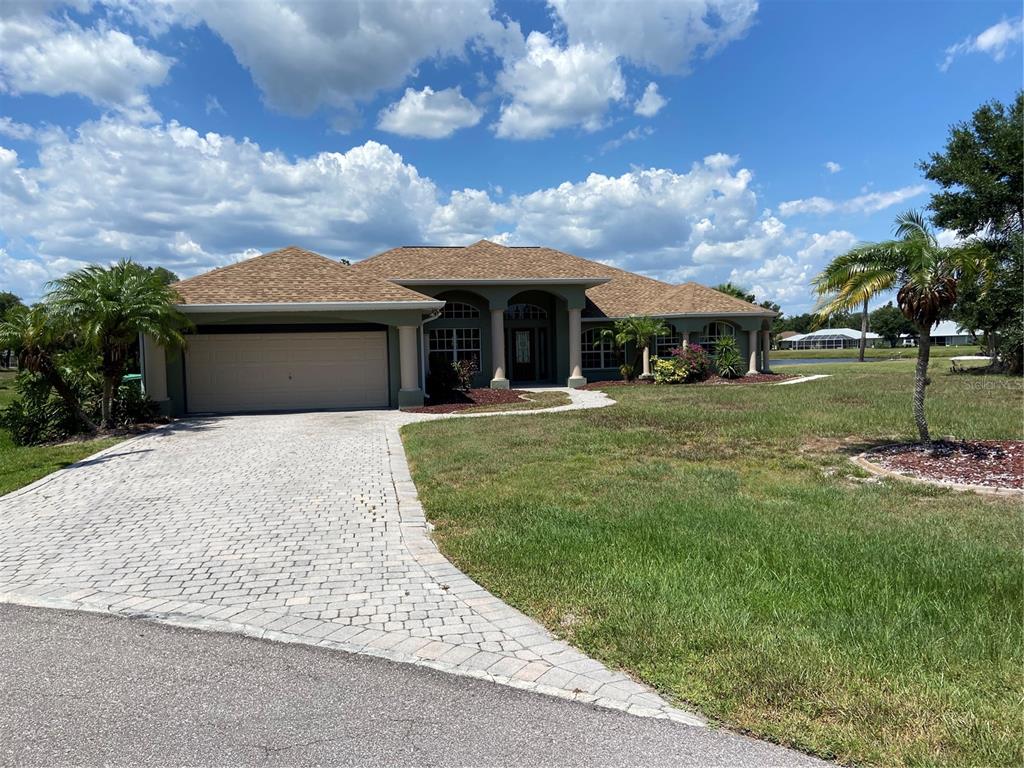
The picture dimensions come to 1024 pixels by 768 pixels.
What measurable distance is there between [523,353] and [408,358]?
30.1 feet

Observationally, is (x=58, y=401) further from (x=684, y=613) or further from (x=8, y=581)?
(x=684, y=613)

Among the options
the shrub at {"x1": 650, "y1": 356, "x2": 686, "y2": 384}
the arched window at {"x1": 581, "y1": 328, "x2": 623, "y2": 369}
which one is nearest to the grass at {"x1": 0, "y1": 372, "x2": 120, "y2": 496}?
the arched window at {"x1": 581, "y1": 328, "x2": 623, "y2": 369}

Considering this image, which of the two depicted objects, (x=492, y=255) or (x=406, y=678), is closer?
(x=406, y=678)

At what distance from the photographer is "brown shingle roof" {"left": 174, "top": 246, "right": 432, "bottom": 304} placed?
17094 mm

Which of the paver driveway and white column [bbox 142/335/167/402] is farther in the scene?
white column [bbox 142/335/167/402]

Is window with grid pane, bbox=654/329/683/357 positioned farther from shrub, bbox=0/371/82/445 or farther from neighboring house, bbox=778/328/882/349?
neighboring house, bbox=778/328/882/349

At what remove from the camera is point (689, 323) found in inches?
1056

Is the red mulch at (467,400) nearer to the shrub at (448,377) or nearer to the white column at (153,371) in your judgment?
the shrub at (448,377)

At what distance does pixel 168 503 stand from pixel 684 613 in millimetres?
6459

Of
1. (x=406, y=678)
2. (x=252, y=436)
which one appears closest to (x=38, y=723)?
(x=406, y=678)

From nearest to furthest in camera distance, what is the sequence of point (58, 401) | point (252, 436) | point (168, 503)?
point (168, 503)
point (252, 436)
point (58, 401)

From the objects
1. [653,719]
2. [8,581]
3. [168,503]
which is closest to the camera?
[653,719]

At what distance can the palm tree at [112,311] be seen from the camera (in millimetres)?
14016

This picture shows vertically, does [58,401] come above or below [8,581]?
above
